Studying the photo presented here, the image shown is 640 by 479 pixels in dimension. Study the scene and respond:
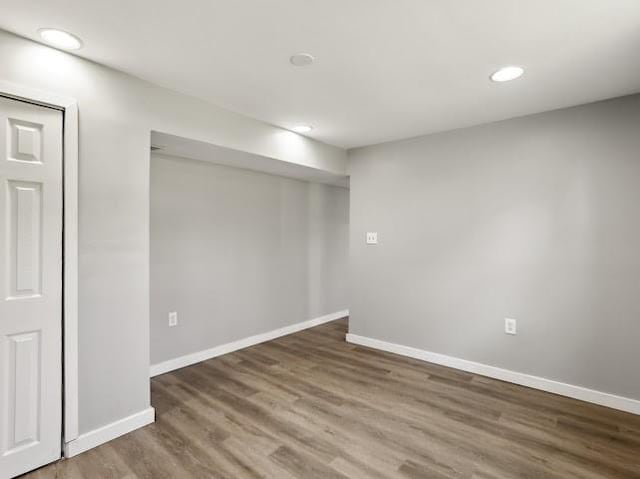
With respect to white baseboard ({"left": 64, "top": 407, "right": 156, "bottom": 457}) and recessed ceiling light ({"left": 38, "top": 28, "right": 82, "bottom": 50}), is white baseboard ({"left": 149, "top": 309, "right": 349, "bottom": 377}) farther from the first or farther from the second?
recessed ceiling light ({"left": 38, "top": 28, "right": 82, "bottom": 50})

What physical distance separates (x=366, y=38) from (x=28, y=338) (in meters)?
2.42

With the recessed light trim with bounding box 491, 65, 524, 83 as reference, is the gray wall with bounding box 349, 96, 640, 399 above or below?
below

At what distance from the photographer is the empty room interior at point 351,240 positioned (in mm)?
1727

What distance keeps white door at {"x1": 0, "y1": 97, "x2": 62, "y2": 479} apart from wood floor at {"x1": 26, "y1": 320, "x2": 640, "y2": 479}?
0.24 meters

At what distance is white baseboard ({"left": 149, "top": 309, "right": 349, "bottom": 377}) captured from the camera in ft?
10.1

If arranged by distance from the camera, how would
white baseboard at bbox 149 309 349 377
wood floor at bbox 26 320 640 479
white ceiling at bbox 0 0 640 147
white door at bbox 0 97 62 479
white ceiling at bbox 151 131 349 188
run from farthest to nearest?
white baseboard at bbox 149 309 349 377, white ceiling at bbox 151 131 349 188, wood floor at bbox 26 320 640 479, white door at bbox 0 97 62 479, white ceiling at bbox 0 0 640 147

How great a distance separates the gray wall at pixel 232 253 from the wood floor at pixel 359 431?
578mm

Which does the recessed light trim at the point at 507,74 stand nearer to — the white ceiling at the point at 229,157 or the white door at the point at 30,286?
the white ceiling at the point at 229,157

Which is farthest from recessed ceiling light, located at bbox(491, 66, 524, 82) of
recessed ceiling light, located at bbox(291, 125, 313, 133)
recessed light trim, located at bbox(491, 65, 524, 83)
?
recessed ceiling light, located at bbox(291, 125, 313, 133)

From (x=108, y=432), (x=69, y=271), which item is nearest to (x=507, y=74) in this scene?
(x=69, y=271)

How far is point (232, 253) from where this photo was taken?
366 centimetres

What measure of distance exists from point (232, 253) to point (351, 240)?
141 cm

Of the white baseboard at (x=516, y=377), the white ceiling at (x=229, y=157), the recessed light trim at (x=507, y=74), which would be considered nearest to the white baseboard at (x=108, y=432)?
the white ceiling at (x=229, y=157)

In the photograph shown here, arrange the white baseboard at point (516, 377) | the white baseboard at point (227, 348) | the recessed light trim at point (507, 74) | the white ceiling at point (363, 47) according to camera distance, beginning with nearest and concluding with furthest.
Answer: the white ceiling at point (363, 47) → the recessed light trim at point (507, 74) → the white baseboard at point (516, 377) → the white baseboard at point (227, 348)
